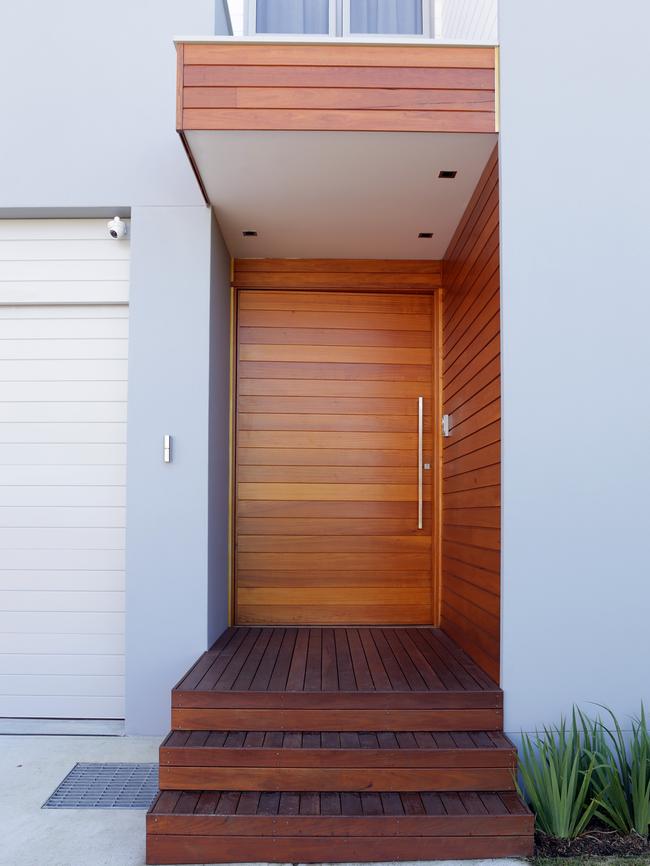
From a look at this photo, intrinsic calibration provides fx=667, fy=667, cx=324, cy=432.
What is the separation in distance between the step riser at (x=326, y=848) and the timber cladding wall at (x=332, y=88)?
280 cm

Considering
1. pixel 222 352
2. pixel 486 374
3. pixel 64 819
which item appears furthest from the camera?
pixel 222 352

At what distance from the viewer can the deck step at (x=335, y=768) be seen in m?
2.59

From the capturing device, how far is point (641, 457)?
289 cm

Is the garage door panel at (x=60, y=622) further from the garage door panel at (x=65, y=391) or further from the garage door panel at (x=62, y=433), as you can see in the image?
the garage door panel at (x=65, y=391)

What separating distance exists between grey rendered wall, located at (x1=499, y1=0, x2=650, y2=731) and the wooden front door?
54.4 inches

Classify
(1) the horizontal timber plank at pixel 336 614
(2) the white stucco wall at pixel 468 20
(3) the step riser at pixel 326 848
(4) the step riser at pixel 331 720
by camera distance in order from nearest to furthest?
(3) the step riser at pixel 326 848 → (4) the step riser at pixel 331 720 → (2) the white stucco wall at pixel 468 20 → (1) the horizontal timber plank at pixel 336 614

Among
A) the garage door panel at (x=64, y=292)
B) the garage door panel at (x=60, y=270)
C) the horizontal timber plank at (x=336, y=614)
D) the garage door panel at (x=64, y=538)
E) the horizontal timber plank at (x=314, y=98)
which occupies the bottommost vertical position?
the horizontal timber plank at (x=336, y=614)

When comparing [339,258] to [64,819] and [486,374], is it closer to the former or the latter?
[486,374]

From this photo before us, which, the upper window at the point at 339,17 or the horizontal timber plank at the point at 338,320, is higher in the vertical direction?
the upper window at the point at 339,17

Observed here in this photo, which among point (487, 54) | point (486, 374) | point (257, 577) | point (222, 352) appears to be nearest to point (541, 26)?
point (487, 54)

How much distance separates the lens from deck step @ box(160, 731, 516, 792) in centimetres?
259

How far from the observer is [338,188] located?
3.31 metres

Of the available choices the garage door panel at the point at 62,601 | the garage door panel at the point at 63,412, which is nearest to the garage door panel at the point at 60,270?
the garage door panel at the point at 63,412

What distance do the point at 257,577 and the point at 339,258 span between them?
2070 mm
